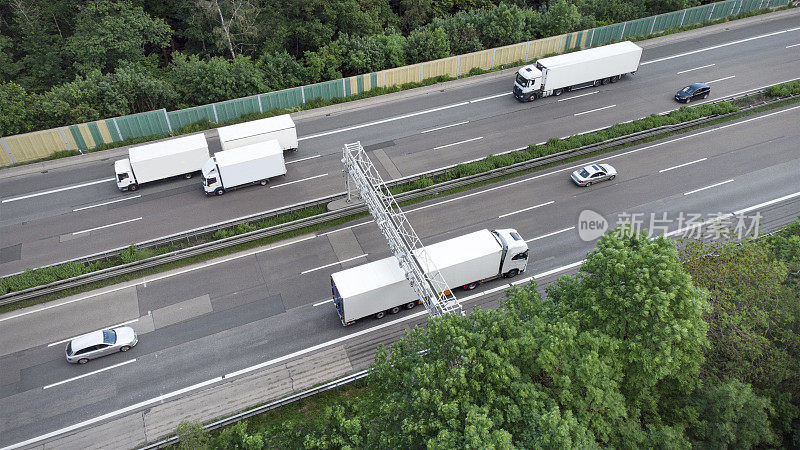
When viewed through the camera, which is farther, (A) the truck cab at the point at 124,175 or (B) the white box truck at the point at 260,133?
(B) the white box truck at the point at 260,133

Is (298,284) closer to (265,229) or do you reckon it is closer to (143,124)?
(265,229)

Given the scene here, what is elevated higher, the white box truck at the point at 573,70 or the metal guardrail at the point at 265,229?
the white box truck at the point at 573,70

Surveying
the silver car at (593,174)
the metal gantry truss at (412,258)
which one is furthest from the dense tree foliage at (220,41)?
the metal gantry truss at (412,258)

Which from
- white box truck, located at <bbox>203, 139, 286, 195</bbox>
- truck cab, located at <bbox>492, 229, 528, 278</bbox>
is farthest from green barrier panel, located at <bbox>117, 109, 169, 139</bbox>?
truck cab, located at <bbox>492, 229, 528, 278</bbox>

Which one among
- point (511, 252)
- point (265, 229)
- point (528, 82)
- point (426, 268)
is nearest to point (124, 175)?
point (265, 229)

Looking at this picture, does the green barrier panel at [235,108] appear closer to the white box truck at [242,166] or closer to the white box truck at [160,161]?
the white box truck at [160,161]

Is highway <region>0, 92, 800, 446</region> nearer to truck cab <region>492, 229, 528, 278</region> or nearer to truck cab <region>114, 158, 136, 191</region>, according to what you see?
truck cab <region>492, 229, 528, 278</region>

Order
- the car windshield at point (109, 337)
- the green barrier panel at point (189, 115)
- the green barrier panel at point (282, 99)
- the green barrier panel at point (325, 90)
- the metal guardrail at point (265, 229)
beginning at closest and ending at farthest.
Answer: the car windshield at point (109, 337), the metal guardrail at point (265, 229), the green barrier panel at point (189, 115), the green barrier panel at point (282, 99), the green barrier panel at point (325, 90)
